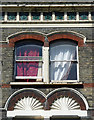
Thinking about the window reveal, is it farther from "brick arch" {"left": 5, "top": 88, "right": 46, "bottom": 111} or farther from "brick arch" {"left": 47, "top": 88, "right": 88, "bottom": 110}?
"brick arch" {"left": 47, "top": 88, "right": 88, "bottom": 110}

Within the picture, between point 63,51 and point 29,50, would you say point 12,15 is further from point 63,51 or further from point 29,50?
point 63,51

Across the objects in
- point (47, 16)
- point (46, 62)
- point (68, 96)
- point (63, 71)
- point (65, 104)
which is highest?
point (47, 16)

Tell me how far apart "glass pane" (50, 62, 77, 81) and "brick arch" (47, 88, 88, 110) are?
2.26 feet

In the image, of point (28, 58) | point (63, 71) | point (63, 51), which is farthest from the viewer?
point (63, 51)

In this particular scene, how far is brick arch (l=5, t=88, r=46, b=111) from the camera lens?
37.7 ft

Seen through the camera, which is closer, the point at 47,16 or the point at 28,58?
the point at 28,58

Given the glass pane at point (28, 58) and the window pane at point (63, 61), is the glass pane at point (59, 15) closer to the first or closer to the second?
the window pane at point (63, 61)

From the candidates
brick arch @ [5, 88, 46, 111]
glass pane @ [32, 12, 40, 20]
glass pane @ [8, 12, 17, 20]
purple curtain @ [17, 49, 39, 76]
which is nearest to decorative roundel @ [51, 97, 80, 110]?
brick arch @ [5, 88, 46, 111]

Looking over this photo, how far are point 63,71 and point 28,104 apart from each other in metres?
2.20

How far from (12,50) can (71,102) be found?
3523 mm

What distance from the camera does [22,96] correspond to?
11.6 metres

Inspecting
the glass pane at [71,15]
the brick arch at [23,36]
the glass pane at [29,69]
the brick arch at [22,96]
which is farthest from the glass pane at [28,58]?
the glass pane at [71,15]

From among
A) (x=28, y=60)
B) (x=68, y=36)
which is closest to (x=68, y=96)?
(x=28, y=60)

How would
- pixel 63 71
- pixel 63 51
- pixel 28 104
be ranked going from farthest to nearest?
pixel 63 51, pixel 63 71, pixel 28 104
